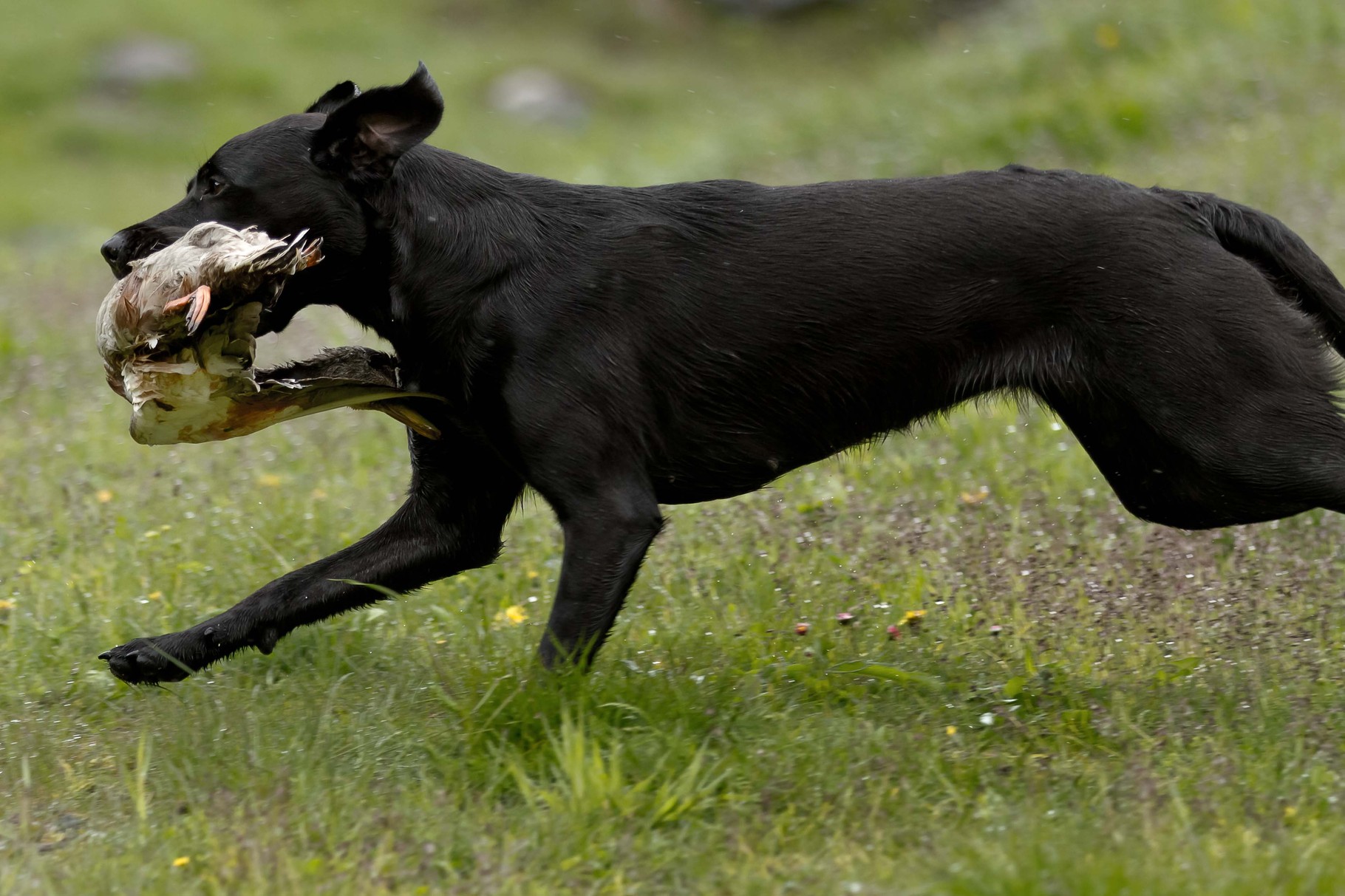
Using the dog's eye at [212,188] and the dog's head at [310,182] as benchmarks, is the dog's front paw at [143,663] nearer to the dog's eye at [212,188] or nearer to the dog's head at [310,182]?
the dog's head at [310,182]

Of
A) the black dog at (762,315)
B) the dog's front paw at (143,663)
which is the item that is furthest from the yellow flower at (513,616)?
the dog's front paw at (143,663)

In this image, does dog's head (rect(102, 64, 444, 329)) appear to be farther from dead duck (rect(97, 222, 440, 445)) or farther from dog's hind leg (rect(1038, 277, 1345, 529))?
dog's hind leg (rect(1038, 277, 1345, 529))

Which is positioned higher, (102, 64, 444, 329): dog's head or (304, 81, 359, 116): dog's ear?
(304, 81, 359, 116): dog's ear

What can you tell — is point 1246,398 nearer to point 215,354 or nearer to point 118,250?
point 215,354

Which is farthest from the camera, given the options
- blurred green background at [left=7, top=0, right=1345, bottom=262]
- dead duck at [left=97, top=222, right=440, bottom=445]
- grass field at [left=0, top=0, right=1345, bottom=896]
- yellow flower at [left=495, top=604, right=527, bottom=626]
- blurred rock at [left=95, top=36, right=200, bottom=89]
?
blurred rock at [left=95, top=36, right=200, bottom=89]

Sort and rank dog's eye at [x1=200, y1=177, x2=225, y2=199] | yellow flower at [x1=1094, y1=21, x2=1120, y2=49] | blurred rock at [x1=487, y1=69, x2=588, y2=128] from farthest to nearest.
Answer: blurred rock at [x1=487, y1=69, x2=588, y2=128]
yellow flower at [x1=1094, y1=21, x2=1120, y2=49]
dog's eye at [x1=200, y1=177, x2=225, y2=199]

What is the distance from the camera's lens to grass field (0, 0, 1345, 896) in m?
2.78

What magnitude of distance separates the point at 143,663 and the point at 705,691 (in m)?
1.46

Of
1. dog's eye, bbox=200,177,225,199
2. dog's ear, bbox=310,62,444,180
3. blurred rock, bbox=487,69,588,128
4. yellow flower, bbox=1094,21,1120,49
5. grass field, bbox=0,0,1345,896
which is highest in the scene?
blurred rock, bbox=487,69,588,128

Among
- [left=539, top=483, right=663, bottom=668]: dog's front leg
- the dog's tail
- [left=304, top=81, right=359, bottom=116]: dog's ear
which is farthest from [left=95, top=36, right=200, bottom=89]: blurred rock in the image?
the dog's tail

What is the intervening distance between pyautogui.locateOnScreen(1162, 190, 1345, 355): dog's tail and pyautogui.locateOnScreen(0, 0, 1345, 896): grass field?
66 centimetres

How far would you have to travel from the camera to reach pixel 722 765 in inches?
120

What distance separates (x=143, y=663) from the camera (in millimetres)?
3611

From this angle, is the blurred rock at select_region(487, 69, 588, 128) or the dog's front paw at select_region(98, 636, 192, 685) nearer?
the dog's front paw at select_region(98, 636, 192, 685)
